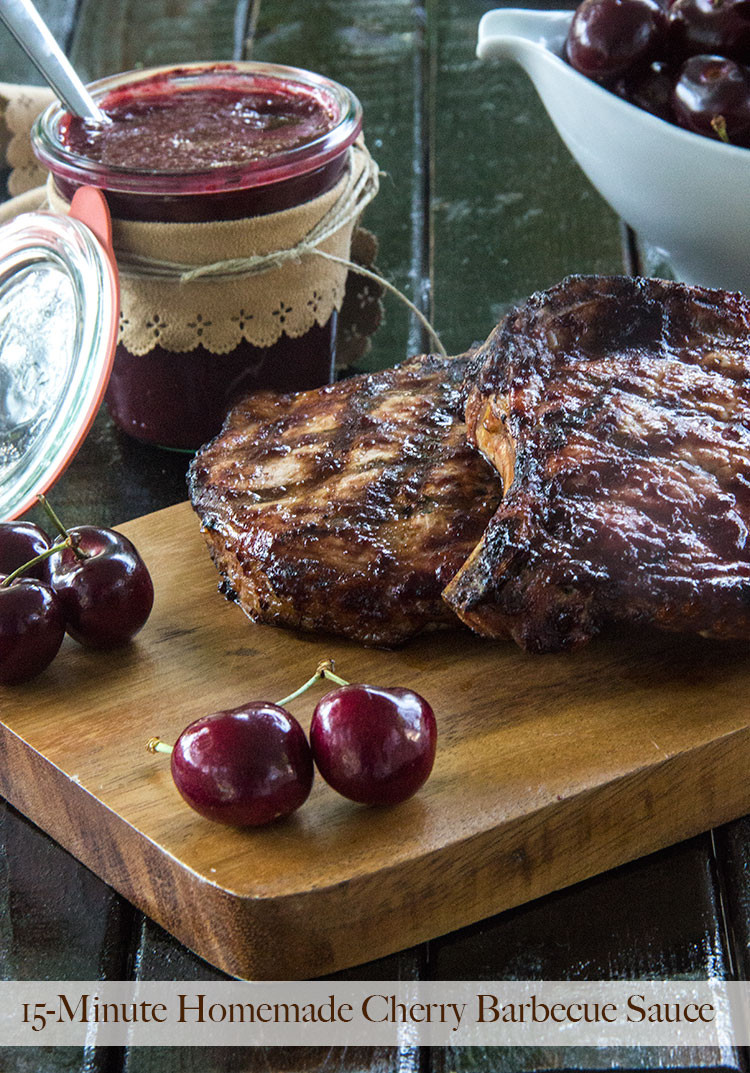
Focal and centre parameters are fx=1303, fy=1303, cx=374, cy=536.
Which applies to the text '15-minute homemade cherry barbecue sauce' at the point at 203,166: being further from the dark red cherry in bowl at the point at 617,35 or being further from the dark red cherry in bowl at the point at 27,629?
the dark red cherry in bowl at the point at 27,629

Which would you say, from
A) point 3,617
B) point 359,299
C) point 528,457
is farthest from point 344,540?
point 359,299

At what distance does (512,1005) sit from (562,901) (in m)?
0.16

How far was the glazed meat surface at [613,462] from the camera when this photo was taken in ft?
4.79

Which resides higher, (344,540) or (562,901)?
(344,540)

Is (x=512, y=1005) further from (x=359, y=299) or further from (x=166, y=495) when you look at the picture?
(x=359, y=299)

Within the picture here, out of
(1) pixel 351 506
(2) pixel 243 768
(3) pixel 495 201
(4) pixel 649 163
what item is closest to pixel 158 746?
(2) pixel 243 768

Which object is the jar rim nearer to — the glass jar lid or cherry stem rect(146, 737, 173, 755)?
the glass jar lid

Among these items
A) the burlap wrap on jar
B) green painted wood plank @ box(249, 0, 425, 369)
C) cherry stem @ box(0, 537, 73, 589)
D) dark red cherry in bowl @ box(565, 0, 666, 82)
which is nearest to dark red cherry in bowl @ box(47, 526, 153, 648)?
cherry stem @ box(0, 537, 73, 589)

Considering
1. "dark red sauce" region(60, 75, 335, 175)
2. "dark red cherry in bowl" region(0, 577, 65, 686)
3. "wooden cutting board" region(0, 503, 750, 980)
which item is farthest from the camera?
"dark red sauce" region(60, 75, 335, 175)

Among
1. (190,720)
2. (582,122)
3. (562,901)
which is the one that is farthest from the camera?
(582,122)

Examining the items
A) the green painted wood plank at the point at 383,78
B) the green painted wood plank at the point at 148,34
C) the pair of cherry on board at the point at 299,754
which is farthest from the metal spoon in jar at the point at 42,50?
the green painted wood plank at the point at 148,34

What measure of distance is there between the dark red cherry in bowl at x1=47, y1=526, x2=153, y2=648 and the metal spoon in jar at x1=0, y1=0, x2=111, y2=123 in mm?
809

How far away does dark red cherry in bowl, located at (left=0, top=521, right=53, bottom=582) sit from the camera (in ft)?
5.67

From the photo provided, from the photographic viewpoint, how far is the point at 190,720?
1.54 meters
